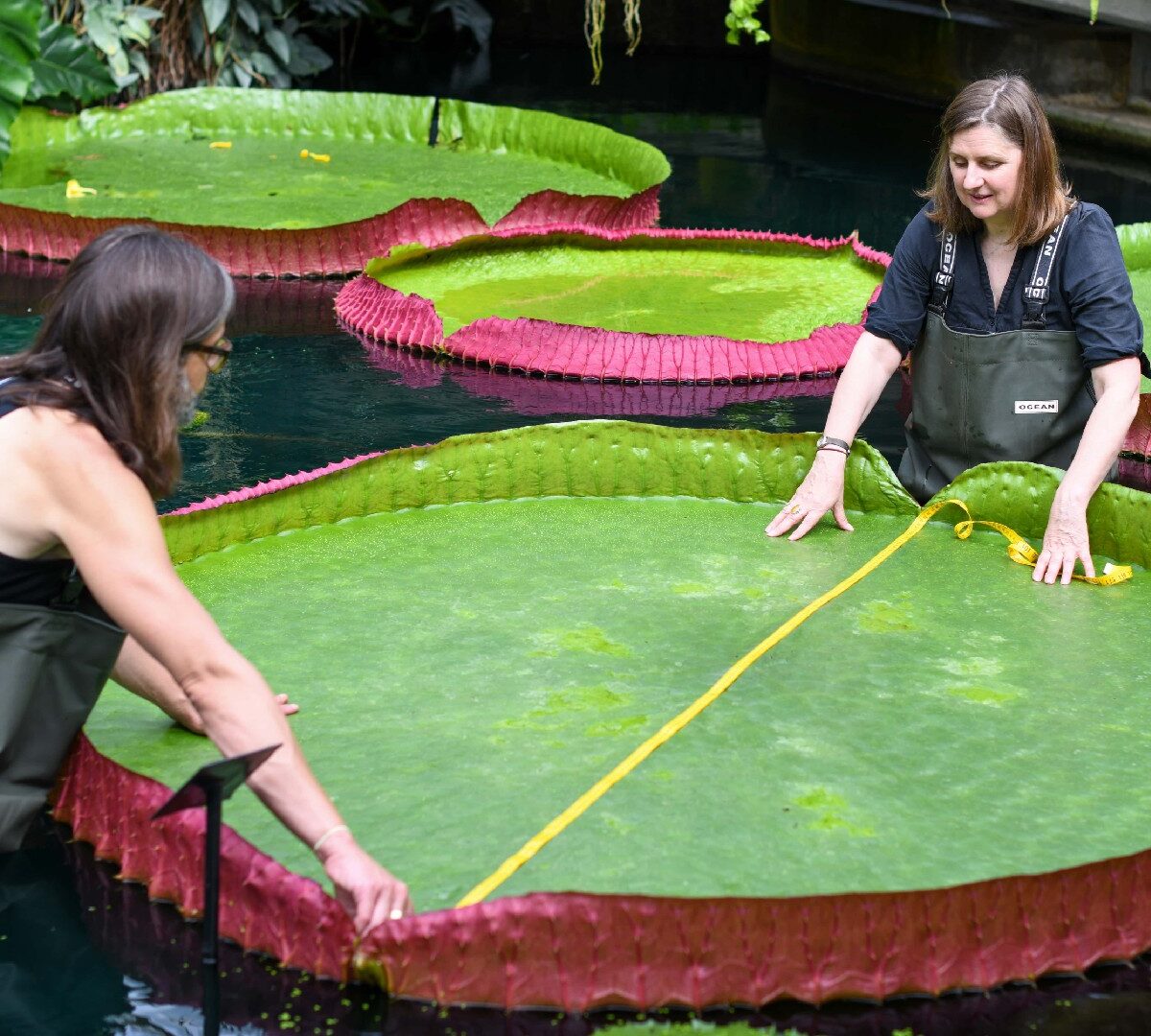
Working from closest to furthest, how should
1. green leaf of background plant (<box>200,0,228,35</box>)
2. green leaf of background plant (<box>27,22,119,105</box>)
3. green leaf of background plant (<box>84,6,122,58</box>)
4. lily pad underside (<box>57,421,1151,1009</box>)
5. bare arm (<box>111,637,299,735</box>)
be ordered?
1. lily pad underside (<box>57,421,1151,1009</box>)
2. bare arm (<box>111,637,299,735</box>)
3. green leaf of background plant (<box>27,22,119,105</box>)
4. green leaf of background plant (<box>84,6,122,58</box>)
5. green leaf of background plant (<box>200,0,228,35</box>)

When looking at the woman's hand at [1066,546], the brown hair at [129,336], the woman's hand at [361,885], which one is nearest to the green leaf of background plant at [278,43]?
the woman's hand at [1066,546]

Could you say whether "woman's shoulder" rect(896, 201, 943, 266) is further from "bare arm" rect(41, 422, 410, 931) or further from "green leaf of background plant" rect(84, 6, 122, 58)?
"green leaf of background plant" rect(84, 6, 122, 58)

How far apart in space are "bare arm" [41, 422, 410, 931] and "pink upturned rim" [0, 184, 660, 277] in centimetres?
368

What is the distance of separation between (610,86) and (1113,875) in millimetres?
8970

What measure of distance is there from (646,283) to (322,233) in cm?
111

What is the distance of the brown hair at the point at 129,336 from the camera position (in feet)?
5.81

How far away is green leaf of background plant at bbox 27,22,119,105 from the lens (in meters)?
6.95

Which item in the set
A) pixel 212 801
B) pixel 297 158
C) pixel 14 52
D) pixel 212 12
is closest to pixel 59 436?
pixel 212 801

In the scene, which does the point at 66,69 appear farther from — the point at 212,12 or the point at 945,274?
the point at 945,274

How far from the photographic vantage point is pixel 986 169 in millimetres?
2836

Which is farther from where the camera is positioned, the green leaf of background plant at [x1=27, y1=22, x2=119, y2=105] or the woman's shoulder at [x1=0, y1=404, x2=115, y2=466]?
the green leaf of background plant at [x1=27, y1=22, x2=119, y2=105]

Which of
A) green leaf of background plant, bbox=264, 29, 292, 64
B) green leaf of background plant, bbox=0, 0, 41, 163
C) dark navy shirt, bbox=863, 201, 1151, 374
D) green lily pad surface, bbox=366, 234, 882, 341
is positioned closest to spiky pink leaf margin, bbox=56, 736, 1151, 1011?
dark navy shirt, bbox=863, 201, 1151, 374

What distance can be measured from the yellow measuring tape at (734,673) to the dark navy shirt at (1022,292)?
0.35 metres

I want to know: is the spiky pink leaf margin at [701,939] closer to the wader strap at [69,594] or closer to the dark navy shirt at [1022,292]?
the wader strap at [69,594]
